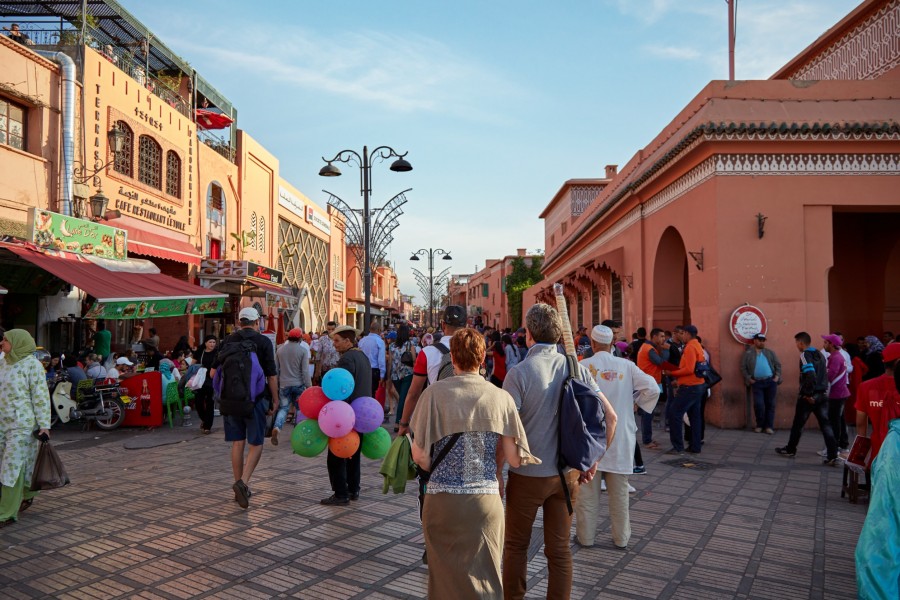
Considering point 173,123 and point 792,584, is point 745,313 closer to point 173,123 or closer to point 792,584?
point 792,584

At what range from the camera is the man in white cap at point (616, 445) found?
16.0ft

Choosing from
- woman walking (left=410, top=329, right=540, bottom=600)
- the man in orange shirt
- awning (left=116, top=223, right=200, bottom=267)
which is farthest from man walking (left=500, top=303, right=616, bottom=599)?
awning (left=116, top=223, right=200, bottom=267)

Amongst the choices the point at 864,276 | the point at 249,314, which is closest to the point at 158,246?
the point at 249,314

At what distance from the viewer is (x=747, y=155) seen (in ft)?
35.3

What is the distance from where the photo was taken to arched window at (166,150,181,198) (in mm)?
17016

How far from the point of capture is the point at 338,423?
552 centimetres

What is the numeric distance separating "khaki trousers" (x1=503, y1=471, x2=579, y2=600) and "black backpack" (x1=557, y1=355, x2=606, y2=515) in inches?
3.0

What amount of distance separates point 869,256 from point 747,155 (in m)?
4.96

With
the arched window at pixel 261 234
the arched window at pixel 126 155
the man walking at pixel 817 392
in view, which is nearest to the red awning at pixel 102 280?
the arched window at pixel 126 155

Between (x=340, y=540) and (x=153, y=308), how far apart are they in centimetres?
818

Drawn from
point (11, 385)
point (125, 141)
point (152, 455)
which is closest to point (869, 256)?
point (152, 455)

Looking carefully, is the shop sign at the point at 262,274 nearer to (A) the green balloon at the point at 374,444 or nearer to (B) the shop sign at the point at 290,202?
(B) the shop sign at the point at 290,202

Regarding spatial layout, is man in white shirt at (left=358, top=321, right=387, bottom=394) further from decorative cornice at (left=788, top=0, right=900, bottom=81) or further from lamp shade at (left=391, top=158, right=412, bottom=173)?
decorative cornice at (left=788, top=0, right=900, bottom=81)

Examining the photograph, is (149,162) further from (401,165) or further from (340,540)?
(340,540)
